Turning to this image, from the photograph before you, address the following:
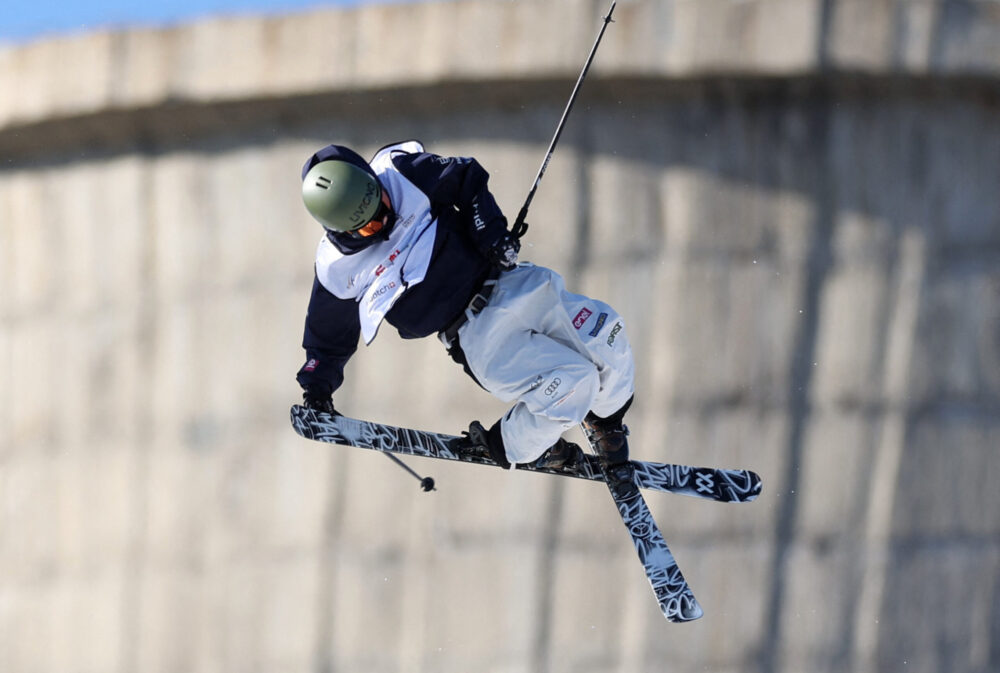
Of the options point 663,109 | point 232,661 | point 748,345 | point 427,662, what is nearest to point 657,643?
point 427,662

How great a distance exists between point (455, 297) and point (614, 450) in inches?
62.6

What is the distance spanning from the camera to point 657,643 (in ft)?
29.7

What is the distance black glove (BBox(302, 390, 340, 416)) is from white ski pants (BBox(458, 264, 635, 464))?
0.95 m

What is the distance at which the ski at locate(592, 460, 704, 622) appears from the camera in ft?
22.9

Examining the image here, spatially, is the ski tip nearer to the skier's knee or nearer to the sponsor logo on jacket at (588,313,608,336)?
the skier's knee

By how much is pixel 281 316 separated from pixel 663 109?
3.42 metres

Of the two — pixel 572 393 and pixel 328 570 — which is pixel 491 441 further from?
pixel 328 570

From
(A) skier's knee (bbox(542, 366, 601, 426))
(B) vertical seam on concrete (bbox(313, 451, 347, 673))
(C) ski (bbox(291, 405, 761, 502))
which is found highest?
(A) skier's knee (bbox(542, 366, 601, 426))

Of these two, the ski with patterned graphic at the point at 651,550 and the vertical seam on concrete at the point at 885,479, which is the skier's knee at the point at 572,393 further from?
the vertical seam on concrete at the point at 885,479

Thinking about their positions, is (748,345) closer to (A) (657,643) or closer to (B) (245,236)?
(A) (657,643)

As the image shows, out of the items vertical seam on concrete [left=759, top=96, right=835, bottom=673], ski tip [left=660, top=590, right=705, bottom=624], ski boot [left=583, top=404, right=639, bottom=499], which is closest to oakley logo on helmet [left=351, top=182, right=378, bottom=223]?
ski boot [left=583, top=404, right=639, bottom=499]

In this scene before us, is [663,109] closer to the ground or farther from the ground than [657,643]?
farther from the ground

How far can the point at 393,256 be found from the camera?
5891 millimetres

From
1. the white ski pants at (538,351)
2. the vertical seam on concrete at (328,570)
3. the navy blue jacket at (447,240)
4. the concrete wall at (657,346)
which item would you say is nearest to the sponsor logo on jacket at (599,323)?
the white ski pants at (538,351)
